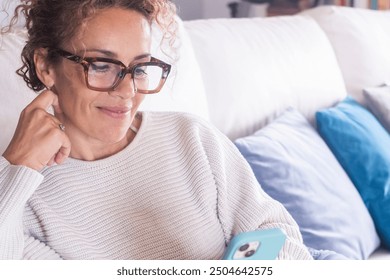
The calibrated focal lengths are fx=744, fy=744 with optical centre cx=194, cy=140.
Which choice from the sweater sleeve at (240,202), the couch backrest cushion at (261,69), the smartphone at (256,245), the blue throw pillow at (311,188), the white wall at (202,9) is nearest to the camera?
the smartphone at (256,245)

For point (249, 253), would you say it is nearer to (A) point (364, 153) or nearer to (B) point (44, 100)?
(B) point (44, 100)

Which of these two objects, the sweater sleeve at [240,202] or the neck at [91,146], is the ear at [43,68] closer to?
the neck at [91,146]

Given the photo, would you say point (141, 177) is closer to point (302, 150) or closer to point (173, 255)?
point (173, 255)

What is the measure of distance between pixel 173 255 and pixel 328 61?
0.92 metres

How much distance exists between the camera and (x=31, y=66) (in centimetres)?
103

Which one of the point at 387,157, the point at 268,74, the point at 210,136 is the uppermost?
the point at 210,136

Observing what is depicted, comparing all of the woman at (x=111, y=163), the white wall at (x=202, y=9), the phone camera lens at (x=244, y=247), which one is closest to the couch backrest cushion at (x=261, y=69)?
the white wall at (x=202, y=9)

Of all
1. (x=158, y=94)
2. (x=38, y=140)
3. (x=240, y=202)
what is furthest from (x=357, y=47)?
(x=38, y=140)

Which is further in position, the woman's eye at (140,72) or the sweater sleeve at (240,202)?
the sweater sleeve at (240,202)

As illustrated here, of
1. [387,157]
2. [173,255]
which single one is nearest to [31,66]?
[173,255]

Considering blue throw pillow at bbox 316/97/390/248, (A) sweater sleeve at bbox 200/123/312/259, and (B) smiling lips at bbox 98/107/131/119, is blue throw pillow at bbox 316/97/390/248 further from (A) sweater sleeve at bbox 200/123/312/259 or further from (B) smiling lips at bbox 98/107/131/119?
(B) smiling lips at bbox 98/107/131/119

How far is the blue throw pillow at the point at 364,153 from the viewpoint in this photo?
1.58 metres

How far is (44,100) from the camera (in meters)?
0.98

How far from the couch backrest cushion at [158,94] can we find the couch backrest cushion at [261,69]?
9 cm
